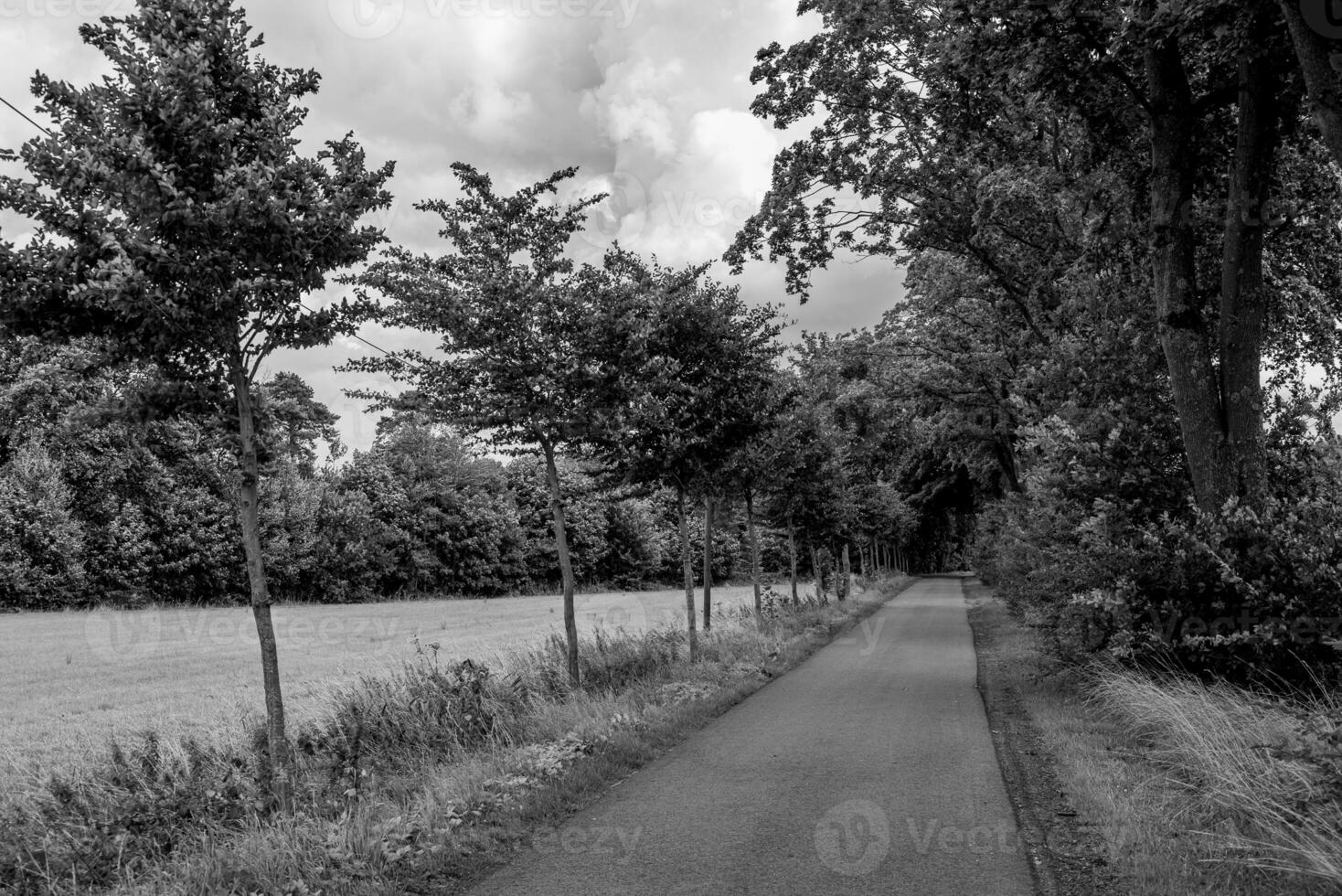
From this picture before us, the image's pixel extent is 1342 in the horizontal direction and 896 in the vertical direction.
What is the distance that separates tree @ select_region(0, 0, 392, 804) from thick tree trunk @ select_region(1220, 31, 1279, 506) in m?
9.18

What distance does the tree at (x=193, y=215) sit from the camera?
221 inches

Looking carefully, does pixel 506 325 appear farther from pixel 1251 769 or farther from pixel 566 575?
pixel 1251 769

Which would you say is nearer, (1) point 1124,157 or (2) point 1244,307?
(2) point 1244,307

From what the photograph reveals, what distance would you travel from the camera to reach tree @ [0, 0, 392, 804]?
5.61 meters

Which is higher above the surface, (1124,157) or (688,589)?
(1124,157)

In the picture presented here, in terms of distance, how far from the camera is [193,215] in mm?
5766

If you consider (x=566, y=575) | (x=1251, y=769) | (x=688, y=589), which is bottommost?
(x=1251, y=769)

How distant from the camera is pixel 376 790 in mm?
7406

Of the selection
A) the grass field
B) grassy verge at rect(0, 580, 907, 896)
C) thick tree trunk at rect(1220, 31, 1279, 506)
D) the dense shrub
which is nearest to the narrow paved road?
grassy verge at rect(0, 580, 907, 896)

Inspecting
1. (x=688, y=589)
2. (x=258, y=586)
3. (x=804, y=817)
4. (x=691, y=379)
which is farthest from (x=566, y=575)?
(x=804, y=817)

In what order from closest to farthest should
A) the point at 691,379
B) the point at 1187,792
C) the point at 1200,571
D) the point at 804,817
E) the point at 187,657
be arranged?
the point at 804,817
the point at 1187,792
the point at 1200,571
the point at 691,379
the point at 187,657

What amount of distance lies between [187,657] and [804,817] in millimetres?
20689

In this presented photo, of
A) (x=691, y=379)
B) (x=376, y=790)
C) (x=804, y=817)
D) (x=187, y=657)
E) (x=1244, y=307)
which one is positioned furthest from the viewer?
(x=187, y=657)

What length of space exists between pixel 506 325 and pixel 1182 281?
8.63 metres
